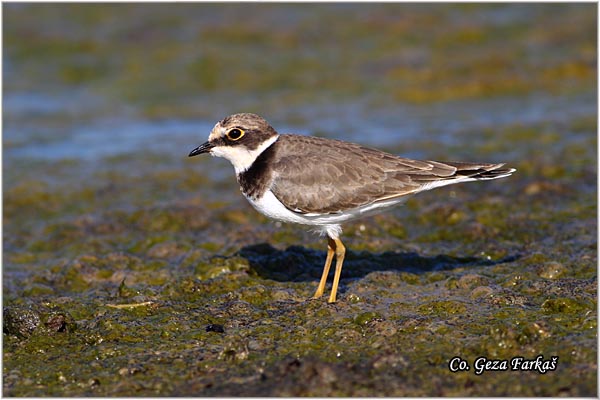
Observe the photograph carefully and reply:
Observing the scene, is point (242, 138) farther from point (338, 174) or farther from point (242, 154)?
point (338, 174)

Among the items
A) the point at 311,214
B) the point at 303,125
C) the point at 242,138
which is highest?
the point at 242,138

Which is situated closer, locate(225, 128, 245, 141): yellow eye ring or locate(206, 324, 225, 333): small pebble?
locate(206, 324, 225, 333): small pebble

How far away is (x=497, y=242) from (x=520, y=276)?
122 centimetres

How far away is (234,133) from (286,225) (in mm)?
2110

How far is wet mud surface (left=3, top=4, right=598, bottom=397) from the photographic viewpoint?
5520 millimetres

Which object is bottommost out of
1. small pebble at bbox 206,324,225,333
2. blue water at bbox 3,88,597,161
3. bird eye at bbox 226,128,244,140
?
small pebble at bbox 206,324,225,333

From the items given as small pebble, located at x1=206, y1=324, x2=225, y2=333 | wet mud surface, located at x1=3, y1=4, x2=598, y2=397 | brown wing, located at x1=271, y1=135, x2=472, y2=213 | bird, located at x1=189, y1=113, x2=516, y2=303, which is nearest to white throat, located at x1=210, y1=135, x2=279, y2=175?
bird, located at x1=189, y1=113, x2=516, y2=303

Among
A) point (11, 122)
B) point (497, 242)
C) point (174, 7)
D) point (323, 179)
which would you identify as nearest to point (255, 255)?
point (323, 179)

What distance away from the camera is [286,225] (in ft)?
29.4

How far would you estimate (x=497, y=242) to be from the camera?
8.13 m

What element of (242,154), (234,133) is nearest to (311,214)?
(242,154)

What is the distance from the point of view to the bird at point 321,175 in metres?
6.85

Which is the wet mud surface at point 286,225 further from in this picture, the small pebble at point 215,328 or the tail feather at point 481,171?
the tail feather at point 481,171

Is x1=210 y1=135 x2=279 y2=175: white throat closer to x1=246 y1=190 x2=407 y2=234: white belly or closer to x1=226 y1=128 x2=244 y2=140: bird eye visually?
x1=226 y1=128 x2=244 y2=140: bird eye
